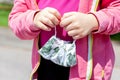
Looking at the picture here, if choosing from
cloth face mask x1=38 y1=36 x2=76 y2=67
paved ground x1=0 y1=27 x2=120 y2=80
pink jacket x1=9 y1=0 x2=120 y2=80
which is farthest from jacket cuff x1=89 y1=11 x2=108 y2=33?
paved ground x1=0 y1=27 x2=120 y2=80

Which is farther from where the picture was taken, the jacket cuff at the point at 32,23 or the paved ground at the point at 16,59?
the paved ground at the point at 16,59

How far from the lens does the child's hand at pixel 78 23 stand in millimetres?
1582

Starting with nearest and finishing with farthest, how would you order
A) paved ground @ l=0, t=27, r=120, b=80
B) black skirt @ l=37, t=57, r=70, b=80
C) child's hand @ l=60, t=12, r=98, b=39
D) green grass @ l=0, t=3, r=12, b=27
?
child's hand @ l=60, t=12, r=98, b=39 → black skirt @ l=37, t=57, r=70, b=80 → paved ground @ l=0, t=27, r=120, b=80 → green grass @ l=0, t=3, r=12, b=27

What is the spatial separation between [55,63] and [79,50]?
132 millimetres

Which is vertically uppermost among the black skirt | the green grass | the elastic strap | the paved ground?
the elastic strap

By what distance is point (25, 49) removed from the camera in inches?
251

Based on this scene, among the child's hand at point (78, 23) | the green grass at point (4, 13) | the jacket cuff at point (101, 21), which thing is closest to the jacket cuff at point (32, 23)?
the child's hand at point (78, 23)

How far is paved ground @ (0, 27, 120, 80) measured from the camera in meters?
5.00

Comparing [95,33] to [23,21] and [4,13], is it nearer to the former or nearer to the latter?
[23,21]

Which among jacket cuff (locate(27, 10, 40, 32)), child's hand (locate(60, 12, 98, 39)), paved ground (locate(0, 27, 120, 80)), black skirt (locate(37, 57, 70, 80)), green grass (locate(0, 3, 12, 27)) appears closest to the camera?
child's hand (locate(60, 12, 98, 39))

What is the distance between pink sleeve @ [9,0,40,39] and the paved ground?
120 inches

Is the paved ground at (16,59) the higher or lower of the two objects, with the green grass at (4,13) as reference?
higher

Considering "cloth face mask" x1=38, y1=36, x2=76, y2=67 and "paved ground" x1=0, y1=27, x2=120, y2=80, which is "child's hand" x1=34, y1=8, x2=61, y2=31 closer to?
"cloth face mask" x1=38, y1=36, x2=76, y2=67

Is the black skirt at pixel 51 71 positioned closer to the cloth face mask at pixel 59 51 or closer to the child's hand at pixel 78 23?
the cloth face mask at pixel 59 51
